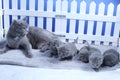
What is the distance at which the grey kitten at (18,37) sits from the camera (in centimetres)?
160

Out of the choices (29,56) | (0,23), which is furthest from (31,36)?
(0,23)

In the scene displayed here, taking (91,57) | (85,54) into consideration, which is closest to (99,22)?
(85,54)

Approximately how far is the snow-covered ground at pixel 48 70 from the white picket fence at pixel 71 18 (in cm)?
55

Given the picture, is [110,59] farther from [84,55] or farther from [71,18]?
[71,18]

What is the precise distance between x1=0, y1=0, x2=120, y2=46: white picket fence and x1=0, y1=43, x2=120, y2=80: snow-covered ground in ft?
1.82

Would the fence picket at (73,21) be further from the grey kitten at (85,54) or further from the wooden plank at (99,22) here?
the grey kitten at (85,54)

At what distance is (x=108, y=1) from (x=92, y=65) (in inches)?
33.5

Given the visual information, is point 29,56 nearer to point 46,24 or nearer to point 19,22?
point 19,22

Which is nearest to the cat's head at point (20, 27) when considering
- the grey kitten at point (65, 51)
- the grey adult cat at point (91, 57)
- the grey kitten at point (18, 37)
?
the grey kitten at point (18, 37)

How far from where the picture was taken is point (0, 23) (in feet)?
6.69

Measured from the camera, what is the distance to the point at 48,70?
56.8 inches

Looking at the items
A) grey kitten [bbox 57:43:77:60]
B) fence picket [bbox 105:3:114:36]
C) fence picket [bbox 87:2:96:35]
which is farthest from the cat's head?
fence picket [bbox 105:3:114:36]

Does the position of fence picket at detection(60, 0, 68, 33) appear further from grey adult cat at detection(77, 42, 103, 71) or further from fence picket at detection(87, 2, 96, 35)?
grey adult cat at detection(77, 42, 103, 71)

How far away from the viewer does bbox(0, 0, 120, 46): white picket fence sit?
2037mm
